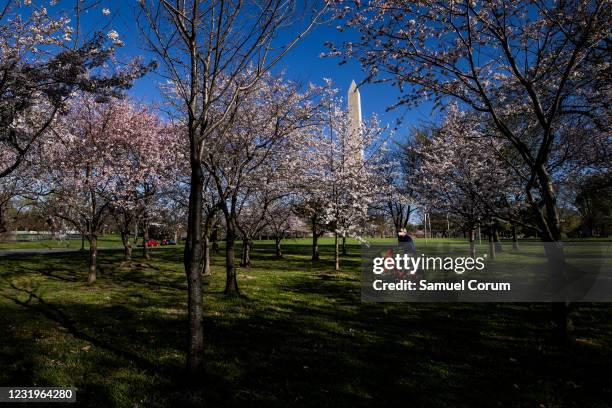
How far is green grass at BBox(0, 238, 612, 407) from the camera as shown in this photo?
455cm

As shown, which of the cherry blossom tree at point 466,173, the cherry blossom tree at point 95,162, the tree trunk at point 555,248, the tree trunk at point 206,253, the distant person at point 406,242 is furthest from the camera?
the cherry blossom tree at point 466,173

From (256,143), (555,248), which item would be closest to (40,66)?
(256,143)

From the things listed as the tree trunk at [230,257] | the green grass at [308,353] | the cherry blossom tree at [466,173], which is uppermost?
the cherry blossom tree at [466,173]

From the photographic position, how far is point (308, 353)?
20.1 feet

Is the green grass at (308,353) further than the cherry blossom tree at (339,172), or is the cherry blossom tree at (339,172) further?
the cherry blossom tree at (339,172)

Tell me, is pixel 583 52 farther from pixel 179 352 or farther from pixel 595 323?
pixel 179 352

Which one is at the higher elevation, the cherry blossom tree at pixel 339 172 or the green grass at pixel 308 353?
the cherry blossom tree at pixel 339 172

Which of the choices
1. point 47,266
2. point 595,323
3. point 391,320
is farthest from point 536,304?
point 47,266

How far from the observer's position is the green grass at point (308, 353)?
4.55 meters

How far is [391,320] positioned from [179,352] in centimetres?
480

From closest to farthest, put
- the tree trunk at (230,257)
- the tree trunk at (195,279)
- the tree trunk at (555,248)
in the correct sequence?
1. the tree trunk at (195,279)
2. the tree trunk at (555,248)
3. the tree trunk at (230,257)

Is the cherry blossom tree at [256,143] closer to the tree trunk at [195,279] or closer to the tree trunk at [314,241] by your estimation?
the tree trunk at [195,279]

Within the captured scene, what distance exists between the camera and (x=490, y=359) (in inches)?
231

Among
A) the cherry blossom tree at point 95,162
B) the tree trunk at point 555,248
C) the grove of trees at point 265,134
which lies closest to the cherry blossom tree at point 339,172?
the grove of trees at point 265,134
